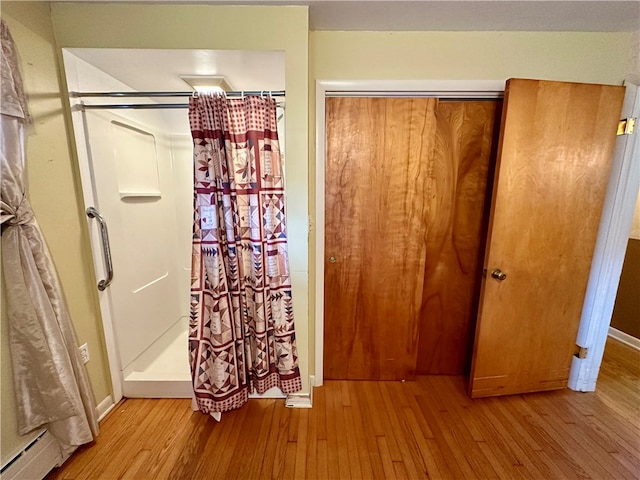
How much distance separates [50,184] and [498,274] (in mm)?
2467

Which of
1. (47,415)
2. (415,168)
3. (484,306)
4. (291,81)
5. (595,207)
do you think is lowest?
(47,415)

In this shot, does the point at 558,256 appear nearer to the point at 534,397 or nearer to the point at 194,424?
the point at 534,397

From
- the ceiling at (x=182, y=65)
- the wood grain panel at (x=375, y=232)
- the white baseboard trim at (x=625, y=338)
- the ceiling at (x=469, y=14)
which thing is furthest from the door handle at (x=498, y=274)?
the white baseboard trim at (x=625, y=338)

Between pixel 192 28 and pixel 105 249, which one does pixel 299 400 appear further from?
pixel 192 28

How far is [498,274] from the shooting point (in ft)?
4.81

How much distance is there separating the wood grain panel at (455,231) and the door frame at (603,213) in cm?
15

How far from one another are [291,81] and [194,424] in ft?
6.55

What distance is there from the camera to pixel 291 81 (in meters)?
1.23

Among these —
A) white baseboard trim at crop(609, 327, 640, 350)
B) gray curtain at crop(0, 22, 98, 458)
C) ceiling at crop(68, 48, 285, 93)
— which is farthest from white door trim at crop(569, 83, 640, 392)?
gray curtain at crop(0, 22, 98, 458)

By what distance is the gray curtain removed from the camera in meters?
0.99

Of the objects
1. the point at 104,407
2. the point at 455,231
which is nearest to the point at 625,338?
the point at 455,231

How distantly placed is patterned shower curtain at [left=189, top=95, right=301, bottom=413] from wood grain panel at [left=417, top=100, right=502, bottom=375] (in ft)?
3.28

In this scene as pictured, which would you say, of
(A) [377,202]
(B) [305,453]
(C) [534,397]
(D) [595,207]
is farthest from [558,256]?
(B) [305,453]

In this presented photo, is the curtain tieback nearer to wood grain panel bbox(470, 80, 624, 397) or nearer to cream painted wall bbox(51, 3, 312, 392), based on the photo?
cream painted wall bbox(51, 3, 312, 392)
